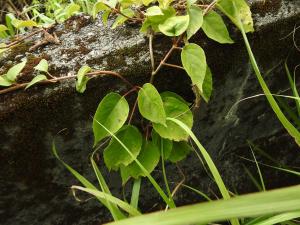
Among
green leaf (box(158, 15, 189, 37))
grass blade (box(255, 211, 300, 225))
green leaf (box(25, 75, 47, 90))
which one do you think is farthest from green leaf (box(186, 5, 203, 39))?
grass blade (box(255, 211, 300, 225))

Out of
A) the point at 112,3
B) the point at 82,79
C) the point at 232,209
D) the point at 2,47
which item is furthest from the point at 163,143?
the point at 232,209

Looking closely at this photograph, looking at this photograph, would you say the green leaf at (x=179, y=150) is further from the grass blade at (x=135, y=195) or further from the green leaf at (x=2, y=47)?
the green leaf at (x=2, y=47)

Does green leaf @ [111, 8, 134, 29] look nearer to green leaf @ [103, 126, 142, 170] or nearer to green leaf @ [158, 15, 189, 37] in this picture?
green leaf @ [158, 15, 189, 37]

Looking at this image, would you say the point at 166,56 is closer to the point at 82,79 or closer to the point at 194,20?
the point at 194,20

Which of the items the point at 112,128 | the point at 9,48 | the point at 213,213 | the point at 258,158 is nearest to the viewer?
the point at 213,213

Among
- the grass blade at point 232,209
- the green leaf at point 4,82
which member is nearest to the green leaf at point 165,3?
the green leaf at point 4,82

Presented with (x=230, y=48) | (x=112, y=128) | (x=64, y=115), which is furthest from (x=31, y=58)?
(x=230, y=48)

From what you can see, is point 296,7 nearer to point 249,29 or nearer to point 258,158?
point 249,29
